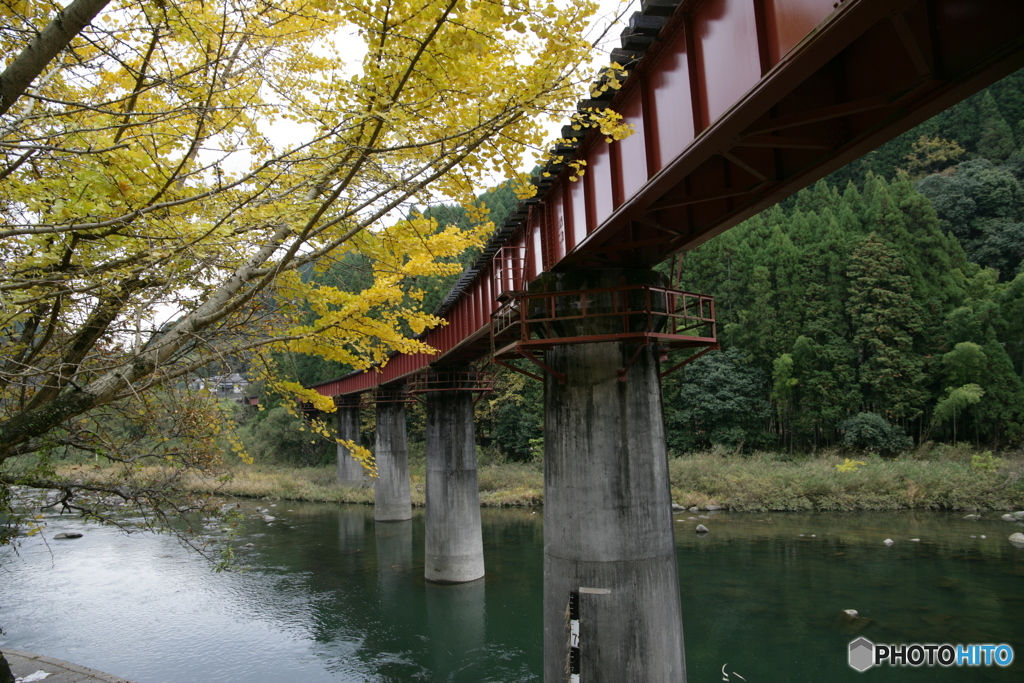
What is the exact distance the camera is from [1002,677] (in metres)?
11.7

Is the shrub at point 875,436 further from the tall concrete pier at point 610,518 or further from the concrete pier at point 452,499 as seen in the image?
the tall concrete pier at point 610,518

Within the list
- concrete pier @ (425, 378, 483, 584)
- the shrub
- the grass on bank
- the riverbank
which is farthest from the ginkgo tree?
the shrub

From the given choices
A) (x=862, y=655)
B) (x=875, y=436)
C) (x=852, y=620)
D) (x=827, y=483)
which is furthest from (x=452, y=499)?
(x=875, y=436)

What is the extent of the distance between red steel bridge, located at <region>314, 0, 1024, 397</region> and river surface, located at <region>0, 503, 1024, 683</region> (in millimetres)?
8112

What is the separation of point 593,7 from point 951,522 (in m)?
28.4

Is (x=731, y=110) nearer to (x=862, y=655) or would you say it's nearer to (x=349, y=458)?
(x=862, y=655)

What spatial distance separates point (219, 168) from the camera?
421 centimetres

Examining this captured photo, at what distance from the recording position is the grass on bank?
27.2m

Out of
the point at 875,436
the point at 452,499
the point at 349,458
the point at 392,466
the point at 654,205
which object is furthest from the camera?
the point at 349,458

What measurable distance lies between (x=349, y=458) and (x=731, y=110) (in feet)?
137

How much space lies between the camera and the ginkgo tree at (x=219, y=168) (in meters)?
3.88

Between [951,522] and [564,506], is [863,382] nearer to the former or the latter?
[951,522]

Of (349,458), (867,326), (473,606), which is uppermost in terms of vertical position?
(867,326)

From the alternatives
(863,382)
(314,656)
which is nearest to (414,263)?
(314,656)
